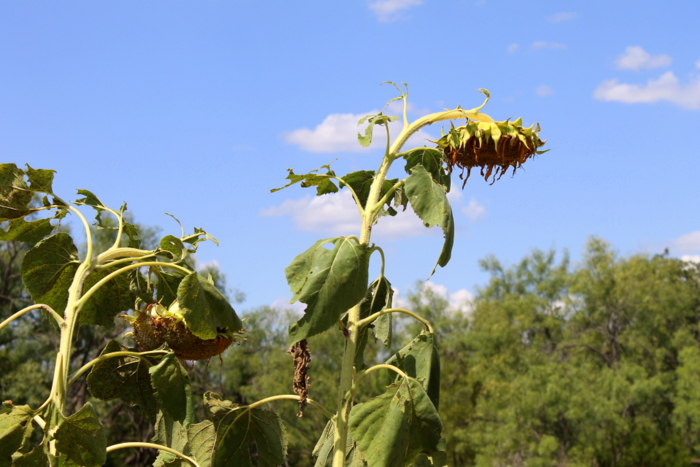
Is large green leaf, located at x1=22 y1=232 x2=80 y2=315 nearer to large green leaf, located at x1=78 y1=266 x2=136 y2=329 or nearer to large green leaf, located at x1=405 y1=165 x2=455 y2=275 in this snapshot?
large green leaf, located at x1=78 y1=266 x2=136 y2=329

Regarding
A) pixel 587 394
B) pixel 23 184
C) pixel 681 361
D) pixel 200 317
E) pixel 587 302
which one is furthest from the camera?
pixel 587 302

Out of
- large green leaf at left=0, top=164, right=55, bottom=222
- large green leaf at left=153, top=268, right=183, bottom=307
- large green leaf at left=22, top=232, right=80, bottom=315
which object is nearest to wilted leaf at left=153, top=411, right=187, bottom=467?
large green leaf at left=153, top=268, right=183, bottom=307

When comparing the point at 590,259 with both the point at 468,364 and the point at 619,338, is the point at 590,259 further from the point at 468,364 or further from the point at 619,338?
the point at 468,364

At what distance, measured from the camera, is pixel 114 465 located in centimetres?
1992

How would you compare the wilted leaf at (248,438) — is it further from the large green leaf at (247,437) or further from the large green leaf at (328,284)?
the large green leaf at (328,284)

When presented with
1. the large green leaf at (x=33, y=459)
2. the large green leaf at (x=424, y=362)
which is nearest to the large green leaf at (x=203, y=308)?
the large green leaf at (x=33, y=459)

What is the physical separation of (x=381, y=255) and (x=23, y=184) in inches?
36.4

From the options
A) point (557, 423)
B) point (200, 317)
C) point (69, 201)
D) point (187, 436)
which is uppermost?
point (557, 423)

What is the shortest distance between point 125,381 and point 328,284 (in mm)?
646

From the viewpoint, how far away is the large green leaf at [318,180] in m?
2.18

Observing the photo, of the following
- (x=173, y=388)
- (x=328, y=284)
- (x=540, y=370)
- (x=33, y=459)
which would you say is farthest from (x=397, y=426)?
(x=540, y=370)

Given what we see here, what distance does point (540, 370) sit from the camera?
24.3 meters

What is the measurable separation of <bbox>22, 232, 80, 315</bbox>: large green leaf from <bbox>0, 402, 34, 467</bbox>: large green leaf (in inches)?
16.5

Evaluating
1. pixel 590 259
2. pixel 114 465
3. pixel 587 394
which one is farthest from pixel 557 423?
pixel 114 465
